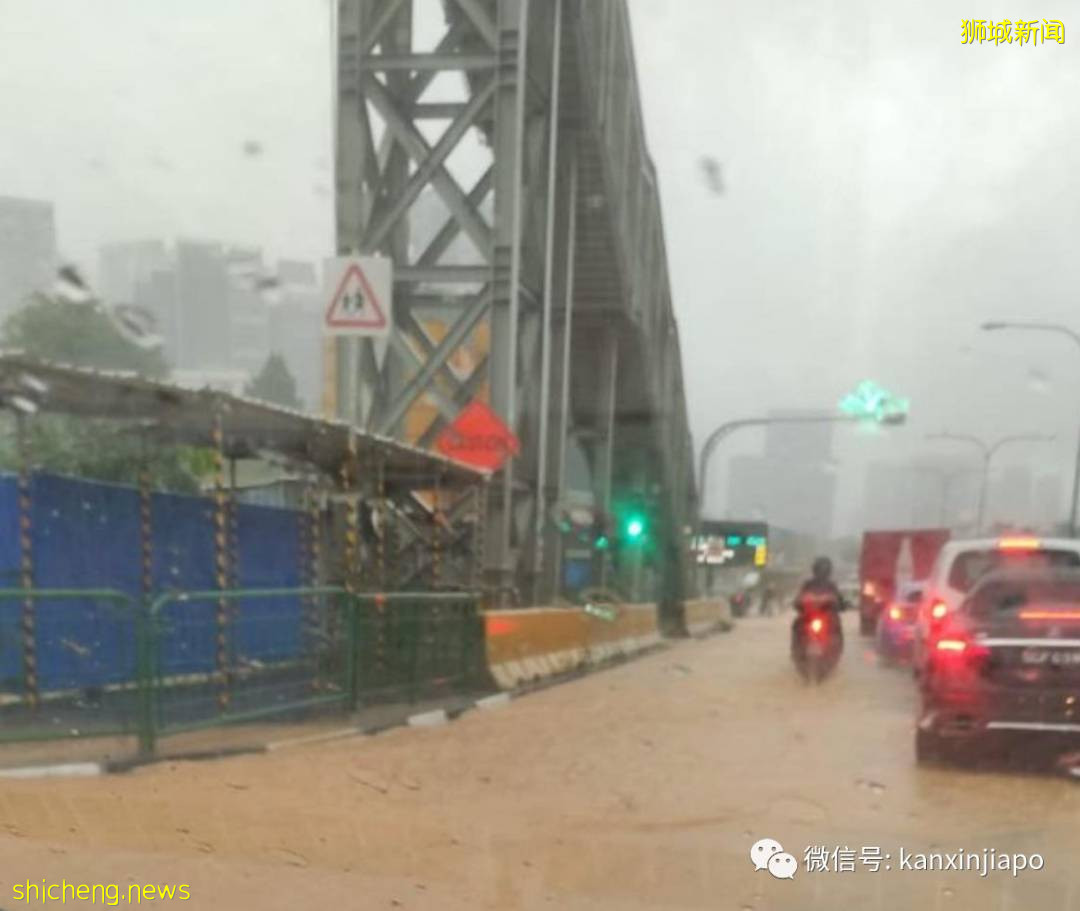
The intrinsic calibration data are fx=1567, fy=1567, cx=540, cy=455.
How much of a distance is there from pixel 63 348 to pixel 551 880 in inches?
412

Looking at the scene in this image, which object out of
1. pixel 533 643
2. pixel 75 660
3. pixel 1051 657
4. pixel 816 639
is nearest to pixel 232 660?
pixel 75 660

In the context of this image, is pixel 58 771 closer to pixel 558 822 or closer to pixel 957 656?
pixel 558 822

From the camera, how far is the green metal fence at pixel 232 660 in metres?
10.7

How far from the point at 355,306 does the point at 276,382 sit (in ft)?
23.3

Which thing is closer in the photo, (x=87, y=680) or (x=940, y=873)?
(x=940, y=873)

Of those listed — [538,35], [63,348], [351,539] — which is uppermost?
[538,35]

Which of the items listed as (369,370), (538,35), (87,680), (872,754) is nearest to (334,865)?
(87,680)

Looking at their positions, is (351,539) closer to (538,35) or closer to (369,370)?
(369,370)

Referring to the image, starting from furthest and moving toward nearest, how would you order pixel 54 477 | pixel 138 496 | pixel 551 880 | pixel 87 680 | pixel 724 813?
pixel 138 496, pixel 54 477, pixel 87 680, pixel 724 813, pixel 551 880

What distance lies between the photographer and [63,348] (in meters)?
15.7

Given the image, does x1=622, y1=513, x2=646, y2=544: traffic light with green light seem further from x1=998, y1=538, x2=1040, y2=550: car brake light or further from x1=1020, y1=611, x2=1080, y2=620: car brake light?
x1=1020, y1=611, x2=1080, y2=620: car brake light

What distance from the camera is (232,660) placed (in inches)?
474

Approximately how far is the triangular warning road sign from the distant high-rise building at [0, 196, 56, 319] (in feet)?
11.1

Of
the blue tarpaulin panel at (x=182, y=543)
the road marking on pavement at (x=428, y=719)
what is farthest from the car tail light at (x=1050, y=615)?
the blue tarpaulin panel at (x=182, y=543)
